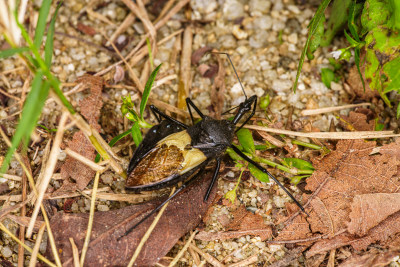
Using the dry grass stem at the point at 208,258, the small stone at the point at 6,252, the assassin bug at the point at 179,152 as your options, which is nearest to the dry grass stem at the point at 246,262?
the dry grass stem at the point at 208,258

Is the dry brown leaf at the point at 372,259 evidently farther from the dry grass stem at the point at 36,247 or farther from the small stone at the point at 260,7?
the small stone at the point at 260,7

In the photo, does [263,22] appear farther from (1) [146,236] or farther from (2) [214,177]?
(1) [146,236]

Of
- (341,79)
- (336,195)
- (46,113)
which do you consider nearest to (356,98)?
(341,79)

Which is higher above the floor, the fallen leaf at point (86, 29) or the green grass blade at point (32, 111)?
the fallen leaf at point (86, 29)

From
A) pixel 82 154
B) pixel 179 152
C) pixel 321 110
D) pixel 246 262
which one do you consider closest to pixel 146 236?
pixel 179 152

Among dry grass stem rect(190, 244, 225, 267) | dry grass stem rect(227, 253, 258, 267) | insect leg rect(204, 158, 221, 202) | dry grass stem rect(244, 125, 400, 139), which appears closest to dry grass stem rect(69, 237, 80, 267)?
dry grass stem rect(190, 244, 225, 267)

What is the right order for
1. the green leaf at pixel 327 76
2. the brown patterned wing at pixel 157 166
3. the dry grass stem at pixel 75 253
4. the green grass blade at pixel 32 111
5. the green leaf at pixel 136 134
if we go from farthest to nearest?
the green leaf at pixel 327 76
the green leaf at pixel 136 134
the brown patterned wing at pixel 157 166
the dry grass stem at pixel 75 253
the green grass blade at pixel 32 111
